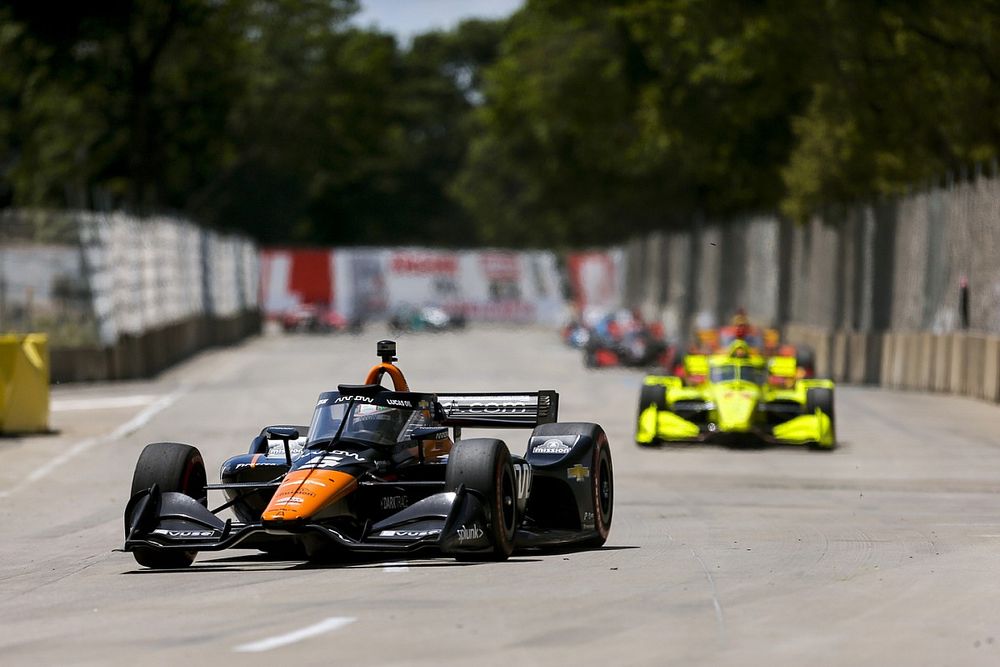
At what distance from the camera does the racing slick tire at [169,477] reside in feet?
38.1

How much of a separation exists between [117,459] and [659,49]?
4305 cm

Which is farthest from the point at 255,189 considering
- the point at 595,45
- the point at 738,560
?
the point at 738,560

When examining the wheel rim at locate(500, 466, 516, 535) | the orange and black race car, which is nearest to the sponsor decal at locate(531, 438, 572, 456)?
the orange and black race car

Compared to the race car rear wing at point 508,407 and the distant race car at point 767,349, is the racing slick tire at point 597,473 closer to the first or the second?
the race car rear wing at point 508,407

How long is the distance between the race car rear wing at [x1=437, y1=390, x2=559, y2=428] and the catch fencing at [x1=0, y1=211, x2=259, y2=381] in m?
20.9

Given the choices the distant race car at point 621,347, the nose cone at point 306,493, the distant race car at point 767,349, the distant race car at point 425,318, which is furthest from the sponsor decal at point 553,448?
the distant race car at point 425,318

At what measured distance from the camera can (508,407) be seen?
13805 mm

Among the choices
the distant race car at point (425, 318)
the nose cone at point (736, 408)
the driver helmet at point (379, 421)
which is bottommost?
the distant race car at point (425, 318)

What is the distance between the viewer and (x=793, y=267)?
151 feet

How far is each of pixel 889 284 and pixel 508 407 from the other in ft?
79.2

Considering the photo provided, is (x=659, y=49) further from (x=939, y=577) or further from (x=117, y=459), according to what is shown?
(x=939, y=577)

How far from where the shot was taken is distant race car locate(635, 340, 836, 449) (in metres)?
21.4

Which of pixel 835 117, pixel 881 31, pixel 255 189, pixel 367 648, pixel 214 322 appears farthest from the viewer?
pixel 255 189

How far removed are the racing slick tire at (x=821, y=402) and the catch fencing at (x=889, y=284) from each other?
23.8 feet
